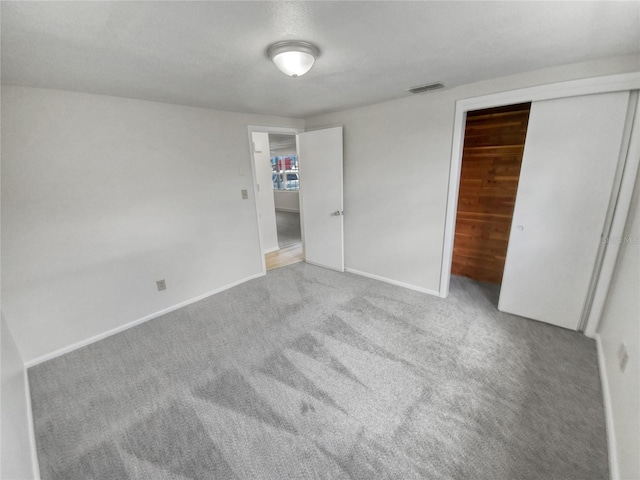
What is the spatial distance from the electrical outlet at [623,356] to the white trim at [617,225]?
734 millimetres

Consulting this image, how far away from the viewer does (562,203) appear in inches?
87.1

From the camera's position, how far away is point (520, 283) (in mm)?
2531

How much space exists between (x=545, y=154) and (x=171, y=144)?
11.4 ft

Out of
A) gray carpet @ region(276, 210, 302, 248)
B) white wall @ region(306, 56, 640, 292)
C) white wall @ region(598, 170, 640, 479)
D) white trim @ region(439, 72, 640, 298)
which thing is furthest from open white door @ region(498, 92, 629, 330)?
gray carpet @ region(276, 210, 302, 248)

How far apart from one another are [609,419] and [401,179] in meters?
2.42

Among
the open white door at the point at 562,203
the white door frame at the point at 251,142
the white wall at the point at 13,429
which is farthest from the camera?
the white door frame at the point at 251,142

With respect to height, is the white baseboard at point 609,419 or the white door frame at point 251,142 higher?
the white door frame at point 251,142

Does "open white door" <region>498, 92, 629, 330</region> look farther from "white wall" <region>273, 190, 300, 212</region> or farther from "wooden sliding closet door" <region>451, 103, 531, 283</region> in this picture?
"white wall" <region>273, 190, 300, 212</region>

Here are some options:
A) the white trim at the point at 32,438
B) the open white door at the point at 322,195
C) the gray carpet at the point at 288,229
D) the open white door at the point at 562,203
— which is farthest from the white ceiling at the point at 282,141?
the white trim at the point at 32,438

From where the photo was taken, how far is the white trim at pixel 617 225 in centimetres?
190

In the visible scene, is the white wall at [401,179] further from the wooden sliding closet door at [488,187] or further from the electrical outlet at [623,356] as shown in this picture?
the electrical outlet at [623,356]

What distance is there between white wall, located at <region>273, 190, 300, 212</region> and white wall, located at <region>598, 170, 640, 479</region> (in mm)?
7422

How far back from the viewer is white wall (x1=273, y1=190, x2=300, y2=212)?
28.7 feet

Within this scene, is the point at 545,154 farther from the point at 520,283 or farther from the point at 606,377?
the point at 606,377
